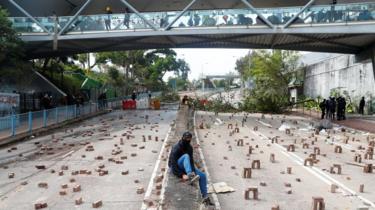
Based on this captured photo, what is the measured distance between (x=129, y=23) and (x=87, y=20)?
3129 millimetres

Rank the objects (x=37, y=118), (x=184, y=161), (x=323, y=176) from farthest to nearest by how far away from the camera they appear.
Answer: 1. (x=37, y=118)
2. (x=323, y=176)
3. (x=184, y=161)

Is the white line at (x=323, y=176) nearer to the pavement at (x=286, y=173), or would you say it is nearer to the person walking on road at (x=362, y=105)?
the pavement at (x=286, y=173)

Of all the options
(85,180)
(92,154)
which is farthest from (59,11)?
(85,180)

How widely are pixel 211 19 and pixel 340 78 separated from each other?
17.2 meters

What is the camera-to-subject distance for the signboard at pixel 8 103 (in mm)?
23984

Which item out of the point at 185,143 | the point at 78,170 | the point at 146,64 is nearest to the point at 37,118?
the point at 78,170

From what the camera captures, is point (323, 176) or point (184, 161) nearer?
point (184, 161)

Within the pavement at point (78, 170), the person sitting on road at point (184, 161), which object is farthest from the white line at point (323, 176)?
the pavement at point (78, 170)

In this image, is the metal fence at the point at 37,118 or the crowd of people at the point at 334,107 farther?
the crowd of people at the point at 334,107

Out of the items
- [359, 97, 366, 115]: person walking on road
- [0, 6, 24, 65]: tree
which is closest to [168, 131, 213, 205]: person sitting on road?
[0, 6, 24, 65]: tree

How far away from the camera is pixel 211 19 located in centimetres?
3184

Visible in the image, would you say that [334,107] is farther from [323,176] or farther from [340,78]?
[323,176]

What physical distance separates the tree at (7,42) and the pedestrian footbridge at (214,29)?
4.07 metres

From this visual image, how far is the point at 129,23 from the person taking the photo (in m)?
33.1
